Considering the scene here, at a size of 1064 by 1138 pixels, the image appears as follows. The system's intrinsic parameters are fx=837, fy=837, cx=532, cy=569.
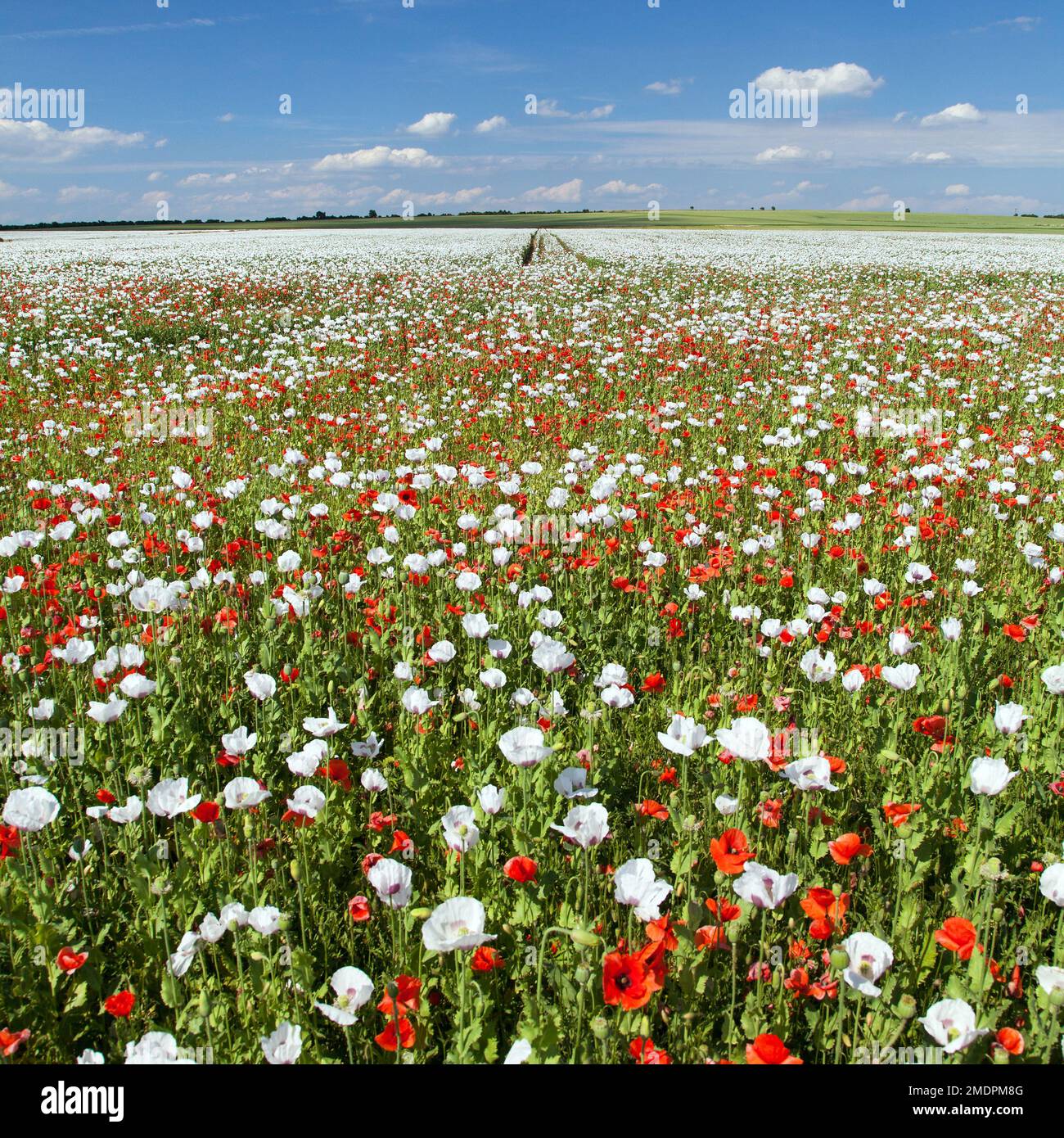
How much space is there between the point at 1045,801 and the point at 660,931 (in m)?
1.79

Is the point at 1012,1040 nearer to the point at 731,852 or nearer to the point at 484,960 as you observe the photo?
the point at 731,852

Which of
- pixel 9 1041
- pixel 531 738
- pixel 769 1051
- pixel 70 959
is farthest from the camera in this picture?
pixel 531 738

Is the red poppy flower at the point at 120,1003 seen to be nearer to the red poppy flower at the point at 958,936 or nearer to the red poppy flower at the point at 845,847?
the red poppy flower at the point at 845,847

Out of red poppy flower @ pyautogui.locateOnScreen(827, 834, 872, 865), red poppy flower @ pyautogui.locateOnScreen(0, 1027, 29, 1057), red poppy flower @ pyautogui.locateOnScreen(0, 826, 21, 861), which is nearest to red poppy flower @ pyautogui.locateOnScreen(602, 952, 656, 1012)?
red poppy flower @ pyautogui.locateOnScreen(827, 834, 872, 865)

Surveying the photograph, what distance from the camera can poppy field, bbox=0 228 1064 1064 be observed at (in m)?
2.19

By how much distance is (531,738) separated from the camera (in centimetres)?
262

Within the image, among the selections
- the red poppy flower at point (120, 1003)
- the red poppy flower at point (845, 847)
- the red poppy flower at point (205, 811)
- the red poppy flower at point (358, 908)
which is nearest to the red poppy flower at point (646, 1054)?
the red poppy flower at point (845, 847)

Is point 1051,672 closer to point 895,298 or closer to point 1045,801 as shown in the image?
point 1045,801

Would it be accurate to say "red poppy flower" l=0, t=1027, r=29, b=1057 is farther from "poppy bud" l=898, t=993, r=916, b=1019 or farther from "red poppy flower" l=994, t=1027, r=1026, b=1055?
"red poppy flower" l=994, t=1027, r=1026, b=1055

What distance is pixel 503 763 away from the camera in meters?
3.32

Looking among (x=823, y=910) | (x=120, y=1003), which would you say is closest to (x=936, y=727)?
(x=823, y=910)

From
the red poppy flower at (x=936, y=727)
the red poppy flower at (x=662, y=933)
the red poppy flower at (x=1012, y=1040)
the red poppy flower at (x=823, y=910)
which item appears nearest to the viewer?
the red poppy flower at (x=1012, y=1040)

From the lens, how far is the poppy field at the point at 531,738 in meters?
2.19
